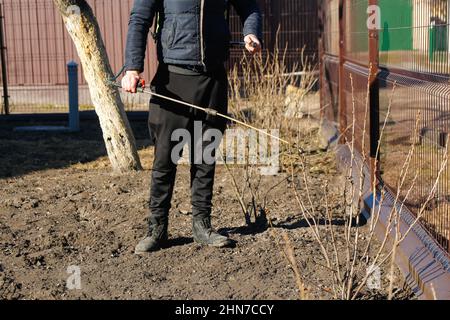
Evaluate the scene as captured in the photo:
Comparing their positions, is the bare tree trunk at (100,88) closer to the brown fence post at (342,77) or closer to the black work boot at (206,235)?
the brown fence post at (342,77)

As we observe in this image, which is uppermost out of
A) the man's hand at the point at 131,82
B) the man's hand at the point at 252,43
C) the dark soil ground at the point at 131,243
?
the man's hand at the point at 252,43

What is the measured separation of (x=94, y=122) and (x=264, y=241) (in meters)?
7.78

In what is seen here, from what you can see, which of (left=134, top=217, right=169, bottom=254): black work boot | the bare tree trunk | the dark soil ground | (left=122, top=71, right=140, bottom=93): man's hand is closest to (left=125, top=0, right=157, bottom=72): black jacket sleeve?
(left=122, top=71, right=140, bottom=93): man's hand

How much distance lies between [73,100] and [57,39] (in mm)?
4436

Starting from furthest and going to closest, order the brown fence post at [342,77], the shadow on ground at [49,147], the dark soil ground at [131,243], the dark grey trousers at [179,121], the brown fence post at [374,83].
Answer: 1. the shadow on ground at [49,147]
2. the brown fence post at [342,77]
3. the brown fence post at [374,83]
4. the dark grey trousers at [179,121]
5. the dark soil ground at [131,243]

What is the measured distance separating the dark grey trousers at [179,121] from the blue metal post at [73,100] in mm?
6651

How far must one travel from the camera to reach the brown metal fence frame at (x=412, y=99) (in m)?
4.09

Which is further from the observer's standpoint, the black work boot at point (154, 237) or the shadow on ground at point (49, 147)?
the shadow on ground at point (49, 147)

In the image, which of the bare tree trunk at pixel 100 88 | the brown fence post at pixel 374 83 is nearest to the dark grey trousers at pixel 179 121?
the brown fence post at pixel 374 83

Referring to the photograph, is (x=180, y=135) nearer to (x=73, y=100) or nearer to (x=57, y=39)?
(x=73, y=100)

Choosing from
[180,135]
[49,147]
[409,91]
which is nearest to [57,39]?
[49,147]

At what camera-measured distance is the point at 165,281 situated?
4.29 m

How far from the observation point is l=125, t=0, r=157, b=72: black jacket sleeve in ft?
15.2
